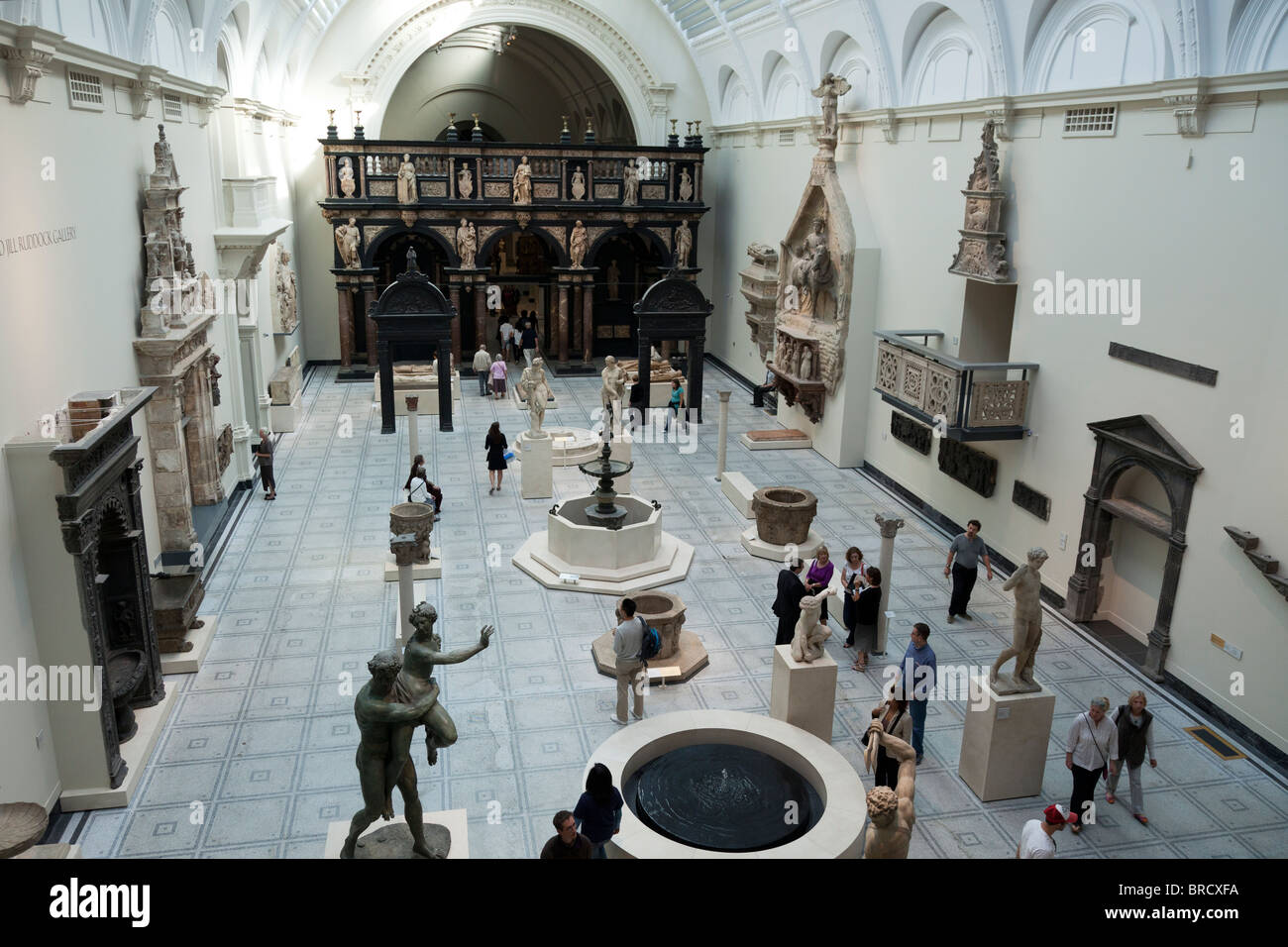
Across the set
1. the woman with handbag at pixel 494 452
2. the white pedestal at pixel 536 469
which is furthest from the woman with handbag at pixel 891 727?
the woman with handbag at pixel 494 452

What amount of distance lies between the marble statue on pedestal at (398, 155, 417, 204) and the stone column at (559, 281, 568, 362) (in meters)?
4.16

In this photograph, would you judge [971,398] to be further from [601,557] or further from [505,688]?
[505,688]

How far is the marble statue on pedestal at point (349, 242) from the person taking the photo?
22.5 metres

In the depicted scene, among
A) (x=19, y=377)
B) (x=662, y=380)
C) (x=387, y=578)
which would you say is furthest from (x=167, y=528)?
(x=662, y=380)

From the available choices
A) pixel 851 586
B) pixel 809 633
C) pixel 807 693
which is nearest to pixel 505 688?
pixel 807 693

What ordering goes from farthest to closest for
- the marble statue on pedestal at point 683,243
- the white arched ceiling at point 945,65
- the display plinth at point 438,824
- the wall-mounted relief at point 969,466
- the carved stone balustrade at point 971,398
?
the marble statue on pedestal at point 683,243
the white arched ceiling at point 945,65
the wall-mounted relief at point 969,466
the carved stone balustrade at point 971,398
the display plinth at point 438,824

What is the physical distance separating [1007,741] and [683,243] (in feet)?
61.0

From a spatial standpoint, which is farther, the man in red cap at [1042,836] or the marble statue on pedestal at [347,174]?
the marble statue on pedestal at [347,174]

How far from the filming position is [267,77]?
1928 cm

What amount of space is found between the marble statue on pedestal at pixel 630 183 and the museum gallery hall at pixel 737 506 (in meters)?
4.83

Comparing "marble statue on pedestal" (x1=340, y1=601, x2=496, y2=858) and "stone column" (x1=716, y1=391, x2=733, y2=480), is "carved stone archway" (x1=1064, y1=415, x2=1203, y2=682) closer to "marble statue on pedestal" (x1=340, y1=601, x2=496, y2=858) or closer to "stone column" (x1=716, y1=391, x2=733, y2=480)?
"stone column" (x1=716, y1=391, x2=733, y2=480)

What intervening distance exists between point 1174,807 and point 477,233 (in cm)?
1972

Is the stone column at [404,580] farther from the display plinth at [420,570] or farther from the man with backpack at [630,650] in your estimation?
the man with backpack at [630,650]

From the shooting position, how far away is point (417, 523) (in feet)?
39.2
